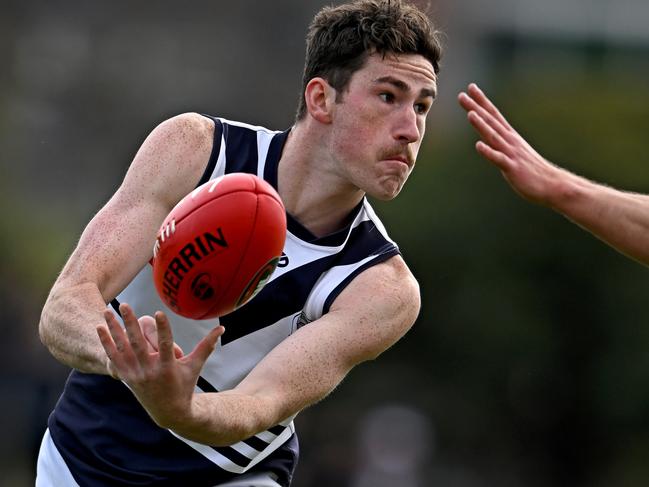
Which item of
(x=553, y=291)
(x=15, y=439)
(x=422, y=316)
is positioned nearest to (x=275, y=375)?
(x=15, y=439)

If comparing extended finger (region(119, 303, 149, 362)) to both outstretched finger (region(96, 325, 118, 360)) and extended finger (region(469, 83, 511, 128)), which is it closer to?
outstretched finger (region(96, 325, 118, 360))

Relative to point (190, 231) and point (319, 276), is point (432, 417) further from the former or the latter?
point (190, 231)

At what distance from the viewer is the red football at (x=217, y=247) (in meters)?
5.02

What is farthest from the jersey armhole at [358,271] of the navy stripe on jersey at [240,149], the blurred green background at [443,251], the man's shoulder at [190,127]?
the blurred green background at [443,251]

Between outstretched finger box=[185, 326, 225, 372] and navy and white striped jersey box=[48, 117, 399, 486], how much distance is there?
1.42m

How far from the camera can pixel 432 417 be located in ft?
55.9

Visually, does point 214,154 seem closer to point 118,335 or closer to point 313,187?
point 313,187

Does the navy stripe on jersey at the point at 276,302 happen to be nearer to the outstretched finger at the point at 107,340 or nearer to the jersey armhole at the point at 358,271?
the jersey armhole at the point at 358,271

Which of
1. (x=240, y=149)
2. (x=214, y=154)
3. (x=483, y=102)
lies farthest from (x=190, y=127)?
(x=483, y=102)

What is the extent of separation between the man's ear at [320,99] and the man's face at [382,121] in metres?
0.05

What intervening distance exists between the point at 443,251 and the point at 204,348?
13790 mm

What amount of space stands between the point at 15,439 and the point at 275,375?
882 centimetres

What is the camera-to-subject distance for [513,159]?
522 centimetres

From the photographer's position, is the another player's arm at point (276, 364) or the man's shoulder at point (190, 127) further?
the man's shoulder at point (190, 127)
